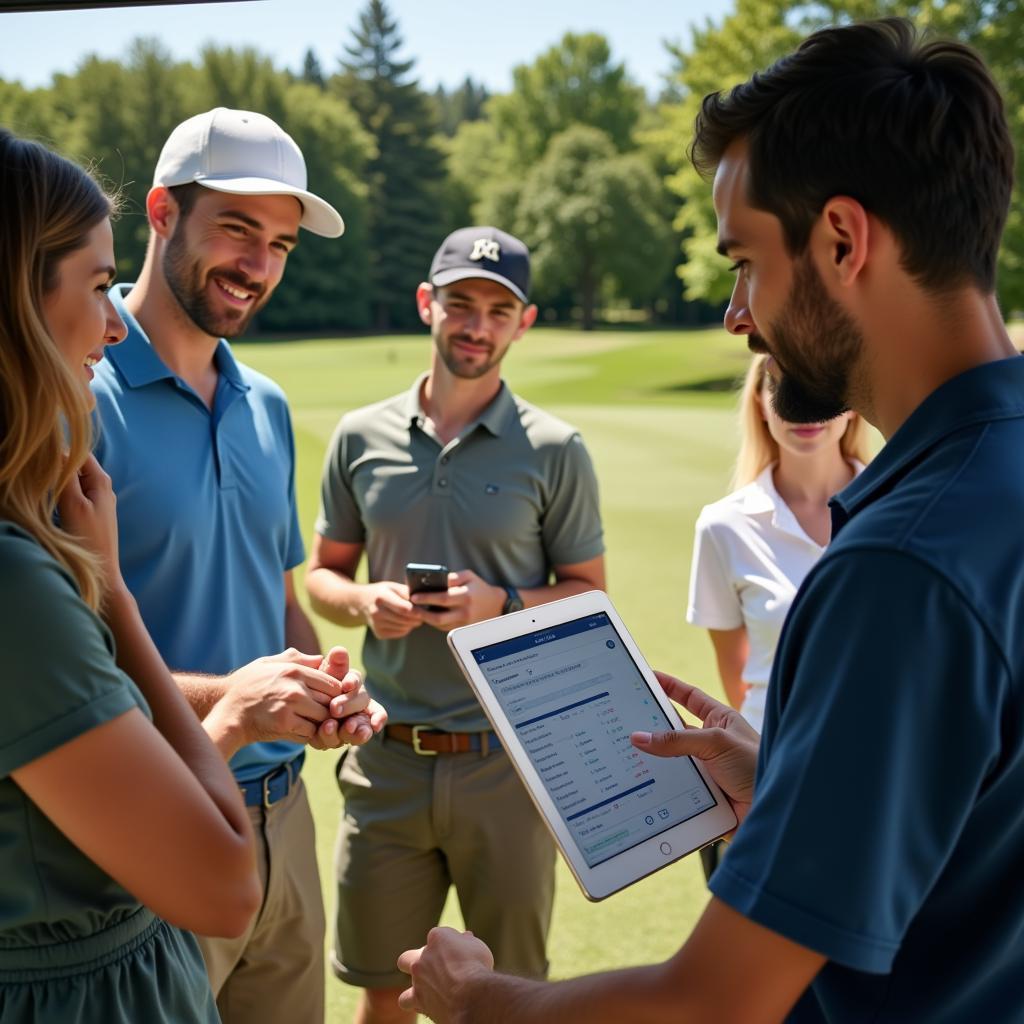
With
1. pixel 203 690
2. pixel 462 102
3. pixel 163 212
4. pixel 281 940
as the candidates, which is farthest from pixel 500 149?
pixel 203 690

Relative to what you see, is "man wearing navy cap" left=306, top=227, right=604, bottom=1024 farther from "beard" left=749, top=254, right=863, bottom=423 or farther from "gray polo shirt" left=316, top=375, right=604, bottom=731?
"beard" left=749, top=254, right=863, bottom=423

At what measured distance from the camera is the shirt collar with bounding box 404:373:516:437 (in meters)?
2.72

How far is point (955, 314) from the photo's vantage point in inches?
40.4

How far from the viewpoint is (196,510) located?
2.12m

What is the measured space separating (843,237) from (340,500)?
1972 millimetres

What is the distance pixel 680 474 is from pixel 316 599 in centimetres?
845

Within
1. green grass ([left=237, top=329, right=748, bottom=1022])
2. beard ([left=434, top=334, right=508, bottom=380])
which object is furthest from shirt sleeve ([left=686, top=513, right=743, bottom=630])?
green grass ([left=237, top=329, right=748, bottom=1022])

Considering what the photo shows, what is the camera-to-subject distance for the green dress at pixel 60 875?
102 centimetres

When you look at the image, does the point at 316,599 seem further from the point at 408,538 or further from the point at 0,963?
Answer: the point at 0,963

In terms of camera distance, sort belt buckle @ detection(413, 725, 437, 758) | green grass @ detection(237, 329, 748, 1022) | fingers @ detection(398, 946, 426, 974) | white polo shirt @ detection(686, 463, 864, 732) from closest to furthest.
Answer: fingers @ detection(398, 946, 426, 974) → white polo shirt @ detection(686, 463, 864, 732) → belt buckle @ detection(413, 725, 437, 758) → green grass @ detection(237, 329, 748, 1022)

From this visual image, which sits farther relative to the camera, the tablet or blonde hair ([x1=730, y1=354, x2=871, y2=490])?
blonde hair ([x1=730, y1=354, x2=871, y2=490])

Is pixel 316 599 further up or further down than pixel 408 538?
further down

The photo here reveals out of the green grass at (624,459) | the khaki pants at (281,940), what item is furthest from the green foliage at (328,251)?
the khaki pants at (281,940)

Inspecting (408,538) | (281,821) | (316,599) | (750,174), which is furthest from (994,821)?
(316,599)
